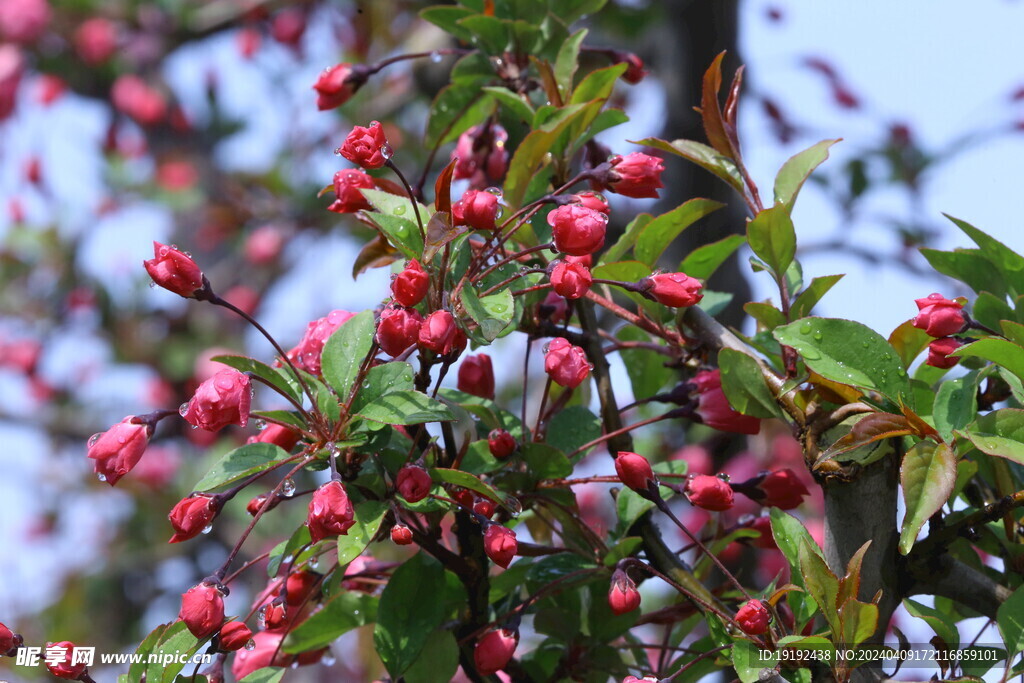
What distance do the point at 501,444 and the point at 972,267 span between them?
16.3 inches

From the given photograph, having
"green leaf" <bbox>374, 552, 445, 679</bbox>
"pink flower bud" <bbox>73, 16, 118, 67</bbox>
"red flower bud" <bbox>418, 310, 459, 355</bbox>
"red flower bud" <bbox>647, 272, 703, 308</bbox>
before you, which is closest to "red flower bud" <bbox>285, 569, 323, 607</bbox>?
"green leaf" <bbox>374, 552, 445, 679</bbox>

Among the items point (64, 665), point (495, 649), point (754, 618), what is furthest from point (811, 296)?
point (64, 665)

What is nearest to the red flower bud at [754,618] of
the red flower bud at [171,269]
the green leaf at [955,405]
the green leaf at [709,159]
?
the green leaf at [955,405]

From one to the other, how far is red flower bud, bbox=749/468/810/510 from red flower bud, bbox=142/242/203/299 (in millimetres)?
539

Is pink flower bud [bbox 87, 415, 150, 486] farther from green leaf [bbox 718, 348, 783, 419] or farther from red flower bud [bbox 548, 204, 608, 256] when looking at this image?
green leaf [bbox 718, 348, 783, 419]

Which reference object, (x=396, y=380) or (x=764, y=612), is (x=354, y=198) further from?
(x=764, y=612)

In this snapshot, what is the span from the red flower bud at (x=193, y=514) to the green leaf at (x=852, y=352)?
45 centimetres

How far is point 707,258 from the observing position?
961 millimetres

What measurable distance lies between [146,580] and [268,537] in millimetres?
764

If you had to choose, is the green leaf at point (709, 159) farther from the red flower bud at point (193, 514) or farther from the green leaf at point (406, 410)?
the red flower bud at point (193, 514)

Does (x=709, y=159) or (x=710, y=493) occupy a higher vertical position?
(x=709, y=159)

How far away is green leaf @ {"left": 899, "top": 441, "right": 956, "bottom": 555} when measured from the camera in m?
0.69

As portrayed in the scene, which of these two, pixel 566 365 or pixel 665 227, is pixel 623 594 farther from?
pixel 665 227

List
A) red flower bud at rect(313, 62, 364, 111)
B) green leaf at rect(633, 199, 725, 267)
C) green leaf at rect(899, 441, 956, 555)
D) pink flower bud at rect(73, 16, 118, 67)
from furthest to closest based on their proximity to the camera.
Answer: pink flower bud at rect(73, 16, 118, 67)
red flower bud at rect(313, 62, 364, 111)
green leaf at rect(633, 199, 725, 267)
green leaf at rect(899, 441, 956, 555)
